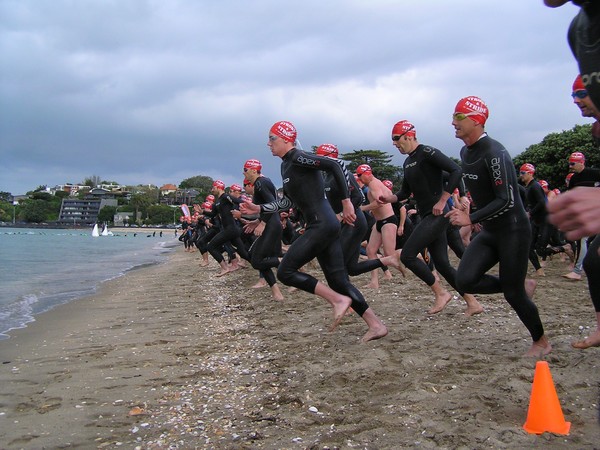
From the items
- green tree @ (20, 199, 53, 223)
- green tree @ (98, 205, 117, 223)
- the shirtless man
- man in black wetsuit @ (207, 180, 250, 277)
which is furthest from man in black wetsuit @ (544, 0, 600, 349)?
green tree @ (20, 199, 53, 223)

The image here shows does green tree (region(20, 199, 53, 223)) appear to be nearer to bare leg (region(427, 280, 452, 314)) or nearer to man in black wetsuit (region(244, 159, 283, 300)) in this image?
man in black wetsuit (region(244, 159, 283, 300))

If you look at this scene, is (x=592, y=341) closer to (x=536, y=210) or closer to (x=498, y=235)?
(x=498, y=235)

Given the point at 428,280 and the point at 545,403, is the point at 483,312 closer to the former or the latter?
the point at 428,280

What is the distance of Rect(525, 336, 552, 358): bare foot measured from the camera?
13.7 feet

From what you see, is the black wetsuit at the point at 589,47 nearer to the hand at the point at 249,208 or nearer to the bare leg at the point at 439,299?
the hand at the point at 249,208

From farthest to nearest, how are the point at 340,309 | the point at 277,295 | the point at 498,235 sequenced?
the point at 277,295
the point at 340,309
the point at 498,235

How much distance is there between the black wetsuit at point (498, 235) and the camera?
423 centimetres

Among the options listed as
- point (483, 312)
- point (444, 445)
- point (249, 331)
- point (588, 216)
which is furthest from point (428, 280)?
point (588, 216)

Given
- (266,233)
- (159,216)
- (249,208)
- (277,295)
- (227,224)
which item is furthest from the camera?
(159,216)

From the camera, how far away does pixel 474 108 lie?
4.71 meters

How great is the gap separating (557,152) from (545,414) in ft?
92.0

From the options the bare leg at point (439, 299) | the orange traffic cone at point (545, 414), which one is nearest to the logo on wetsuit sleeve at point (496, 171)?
the orange traffic cone at point (545, 414)

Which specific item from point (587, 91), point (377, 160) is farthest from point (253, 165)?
point (377, 160)

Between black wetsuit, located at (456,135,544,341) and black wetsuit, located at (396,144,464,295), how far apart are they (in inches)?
43.2
